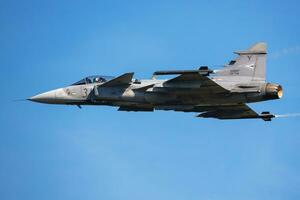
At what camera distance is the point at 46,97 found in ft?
115

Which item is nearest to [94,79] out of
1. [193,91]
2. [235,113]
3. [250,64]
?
[193,91]

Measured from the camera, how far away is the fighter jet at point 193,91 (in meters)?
31.5

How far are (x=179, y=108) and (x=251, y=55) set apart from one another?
14.3 ft

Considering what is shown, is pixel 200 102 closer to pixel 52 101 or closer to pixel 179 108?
pixel 179 108

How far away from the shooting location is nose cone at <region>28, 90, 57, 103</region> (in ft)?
115

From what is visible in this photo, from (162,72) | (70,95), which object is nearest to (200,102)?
(162,72)

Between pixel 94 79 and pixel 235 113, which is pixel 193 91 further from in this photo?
pixel 94 79

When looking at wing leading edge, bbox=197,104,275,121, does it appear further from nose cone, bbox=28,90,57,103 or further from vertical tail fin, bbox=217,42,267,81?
nose cone, bbox=28,90,57,103

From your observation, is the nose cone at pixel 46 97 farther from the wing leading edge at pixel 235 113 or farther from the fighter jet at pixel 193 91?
the wing leading edge at pixel 235 113

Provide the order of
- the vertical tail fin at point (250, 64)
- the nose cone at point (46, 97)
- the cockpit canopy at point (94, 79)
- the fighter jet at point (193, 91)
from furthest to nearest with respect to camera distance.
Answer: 1. the nose cone at point (46, 97)
2. the cockpit canopy at point (94, 79)
3. the vertical tail fin at point (250, 64)
4. the fighter jet at point (193, 91)

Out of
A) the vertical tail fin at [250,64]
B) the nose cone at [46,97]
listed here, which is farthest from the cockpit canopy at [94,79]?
the vertical tail fin at [250,64]

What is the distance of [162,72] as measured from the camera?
30156 mm

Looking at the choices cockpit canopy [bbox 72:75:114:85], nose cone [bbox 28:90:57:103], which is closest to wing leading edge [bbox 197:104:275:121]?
cockpit canopy [bbox 72:75:114:85]

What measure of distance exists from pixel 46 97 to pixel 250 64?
10.2m
